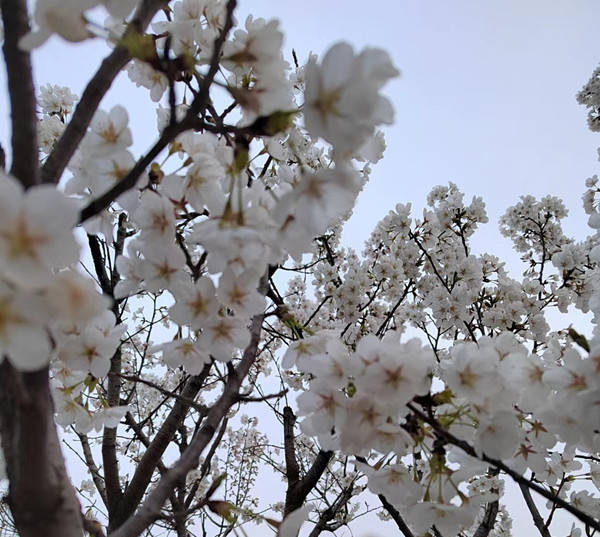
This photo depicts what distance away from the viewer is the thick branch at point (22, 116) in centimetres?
73

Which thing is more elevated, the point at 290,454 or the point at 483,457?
the point at 290,454

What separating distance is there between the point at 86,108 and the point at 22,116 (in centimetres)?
23

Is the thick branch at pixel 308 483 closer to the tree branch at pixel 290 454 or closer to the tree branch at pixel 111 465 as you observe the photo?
the tree branch at pixel 290 454

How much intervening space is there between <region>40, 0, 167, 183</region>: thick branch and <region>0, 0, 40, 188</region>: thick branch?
160 millimetres

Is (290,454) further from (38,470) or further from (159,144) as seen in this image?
(159,144)

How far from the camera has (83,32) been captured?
730 mm

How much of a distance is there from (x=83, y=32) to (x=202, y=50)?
1.92 ft

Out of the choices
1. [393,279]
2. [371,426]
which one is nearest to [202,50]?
[371,426]

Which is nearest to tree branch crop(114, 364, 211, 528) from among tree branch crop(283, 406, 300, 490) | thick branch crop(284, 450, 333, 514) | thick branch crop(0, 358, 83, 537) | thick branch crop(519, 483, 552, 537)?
thick branch crop(284, 450, 333, 514)

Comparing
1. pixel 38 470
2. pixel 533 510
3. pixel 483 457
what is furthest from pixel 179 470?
pixel 533 510

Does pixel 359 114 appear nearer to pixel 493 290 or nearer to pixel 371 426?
pixel 371 426

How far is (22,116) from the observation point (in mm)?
729

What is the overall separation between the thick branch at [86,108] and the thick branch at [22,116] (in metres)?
0.16

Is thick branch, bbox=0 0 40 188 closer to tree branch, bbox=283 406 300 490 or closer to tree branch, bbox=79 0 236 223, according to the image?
tree branch, bbox=79 0 236 223
